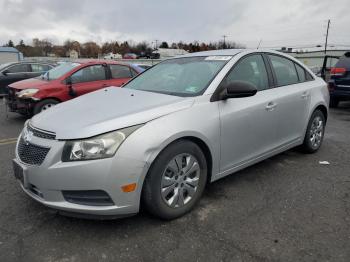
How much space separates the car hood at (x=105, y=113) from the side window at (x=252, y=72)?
83 centimetres

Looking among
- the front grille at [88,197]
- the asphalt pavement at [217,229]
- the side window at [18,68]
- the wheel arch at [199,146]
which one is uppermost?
the side window at [18,68]

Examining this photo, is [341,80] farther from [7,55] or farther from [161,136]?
[7,55]

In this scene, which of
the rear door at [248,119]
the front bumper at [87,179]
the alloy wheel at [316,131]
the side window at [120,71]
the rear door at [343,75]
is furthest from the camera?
the rear door at [343,75]

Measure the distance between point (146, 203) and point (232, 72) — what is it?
68.6 inches

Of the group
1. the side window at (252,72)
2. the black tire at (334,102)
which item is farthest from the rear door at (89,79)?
the black tire at (334,102)

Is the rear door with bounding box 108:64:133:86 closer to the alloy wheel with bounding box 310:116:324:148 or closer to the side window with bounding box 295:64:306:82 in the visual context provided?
the side window with bounding box 295:64:306:82

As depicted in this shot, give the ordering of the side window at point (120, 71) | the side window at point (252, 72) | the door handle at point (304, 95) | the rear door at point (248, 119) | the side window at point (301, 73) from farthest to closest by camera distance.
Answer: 1. the side window at point (120, 71)
2. the side window at point (301, 73)
3. the door handle at point (304, 95)
4. the side window at point (252, 72)
5. the rear door at point (248, 119)

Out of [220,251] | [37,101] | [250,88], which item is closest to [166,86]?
[250,88]

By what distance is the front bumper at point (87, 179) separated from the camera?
252 centimetres

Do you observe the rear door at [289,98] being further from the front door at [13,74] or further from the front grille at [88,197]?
the front door at [13,74]

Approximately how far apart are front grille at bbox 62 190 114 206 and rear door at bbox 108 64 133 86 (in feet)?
18.7

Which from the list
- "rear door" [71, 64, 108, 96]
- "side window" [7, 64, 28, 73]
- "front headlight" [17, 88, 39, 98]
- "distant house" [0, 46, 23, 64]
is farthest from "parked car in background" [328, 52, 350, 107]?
"distant house" [0, 46, 23, 64]

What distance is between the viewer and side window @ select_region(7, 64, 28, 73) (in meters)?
12.1

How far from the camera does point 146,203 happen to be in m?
2.80
